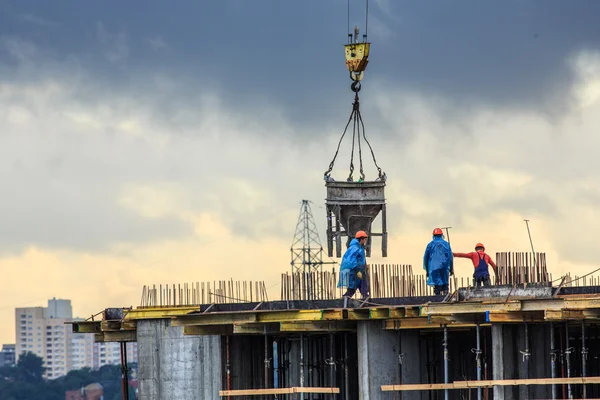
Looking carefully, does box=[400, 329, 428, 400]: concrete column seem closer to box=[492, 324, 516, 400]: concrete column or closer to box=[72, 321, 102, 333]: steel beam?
box=[492, 324, 516, 400]: concrete column

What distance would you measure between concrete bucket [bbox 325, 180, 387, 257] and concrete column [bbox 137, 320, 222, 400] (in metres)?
5.20

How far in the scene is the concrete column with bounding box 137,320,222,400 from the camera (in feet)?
131

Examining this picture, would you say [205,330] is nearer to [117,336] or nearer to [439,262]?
[117,336]

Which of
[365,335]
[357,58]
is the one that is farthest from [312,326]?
[357,58]

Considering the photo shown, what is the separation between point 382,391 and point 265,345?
316 cm

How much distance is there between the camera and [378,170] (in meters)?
43.8

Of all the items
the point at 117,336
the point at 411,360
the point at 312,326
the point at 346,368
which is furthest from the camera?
the point at 117,336

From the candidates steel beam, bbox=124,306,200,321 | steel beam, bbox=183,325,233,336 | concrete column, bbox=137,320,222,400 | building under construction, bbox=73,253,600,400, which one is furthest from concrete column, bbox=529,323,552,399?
steel beam, bbox=124,306,200,321

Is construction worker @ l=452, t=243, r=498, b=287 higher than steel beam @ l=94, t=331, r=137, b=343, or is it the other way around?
construction worker @ l=452, t=243, r=498, b=287

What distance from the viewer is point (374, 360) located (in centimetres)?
3694

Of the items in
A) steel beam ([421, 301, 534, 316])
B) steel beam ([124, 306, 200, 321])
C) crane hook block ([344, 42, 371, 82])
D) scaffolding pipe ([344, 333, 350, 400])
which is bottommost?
scaffolding pipe ([344, 333, 350, 400])

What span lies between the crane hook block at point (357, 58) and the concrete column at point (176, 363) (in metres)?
8.46

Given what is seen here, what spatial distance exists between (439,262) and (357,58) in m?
8.89

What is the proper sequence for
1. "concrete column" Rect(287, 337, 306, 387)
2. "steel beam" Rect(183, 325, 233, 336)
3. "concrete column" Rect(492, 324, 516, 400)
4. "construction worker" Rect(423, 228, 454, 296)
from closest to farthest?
"concrete column" Rect(492, 324, 516, 400), "construction worker" Rect(423, 228, 454, 296), "steel beam" Rect(183, 325, 233, 336), "concrete column" Rect(287, 337, 306, 387)
